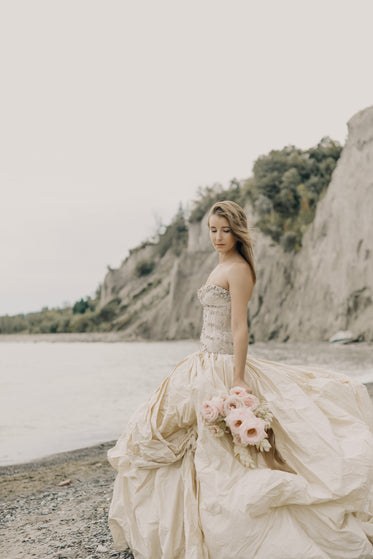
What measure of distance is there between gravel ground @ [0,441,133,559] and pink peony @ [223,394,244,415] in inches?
45.0

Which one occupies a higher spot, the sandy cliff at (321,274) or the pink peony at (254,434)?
the sandy cliff at (321,274)

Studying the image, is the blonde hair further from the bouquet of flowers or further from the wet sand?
the wet sand

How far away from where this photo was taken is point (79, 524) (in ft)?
12.0

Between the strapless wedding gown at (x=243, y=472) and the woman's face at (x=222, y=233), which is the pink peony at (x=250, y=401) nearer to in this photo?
the strapless wedding gown at (x=243, y=472)

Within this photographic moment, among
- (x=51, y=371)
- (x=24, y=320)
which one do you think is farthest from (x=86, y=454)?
(x=24, y=320)

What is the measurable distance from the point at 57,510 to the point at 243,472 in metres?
2.28

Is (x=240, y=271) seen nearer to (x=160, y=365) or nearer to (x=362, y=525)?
(x=362, y=525)

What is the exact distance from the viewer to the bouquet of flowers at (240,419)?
2.59 m

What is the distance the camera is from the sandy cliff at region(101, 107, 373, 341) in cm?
2878

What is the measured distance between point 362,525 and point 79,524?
211 centimetres

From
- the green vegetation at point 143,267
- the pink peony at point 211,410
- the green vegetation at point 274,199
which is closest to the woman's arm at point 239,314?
the pink peony at point 211,410

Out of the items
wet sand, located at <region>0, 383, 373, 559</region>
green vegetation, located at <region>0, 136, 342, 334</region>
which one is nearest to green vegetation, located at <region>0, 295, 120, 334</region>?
green vegetation, located at <region>0, 136, 342, 334</region>

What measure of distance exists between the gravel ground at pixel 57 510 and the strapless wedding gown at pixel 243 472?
422 mm

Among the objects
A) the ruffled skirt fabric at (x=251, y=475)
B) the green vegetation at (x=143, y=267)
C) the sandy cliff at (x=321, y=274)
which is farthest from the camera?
the green vegetation at (x=143, y=267)
